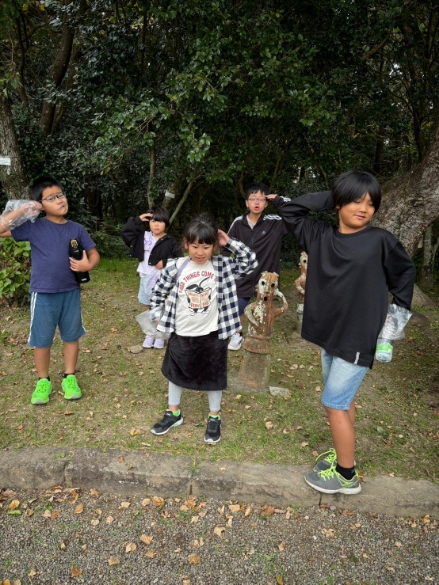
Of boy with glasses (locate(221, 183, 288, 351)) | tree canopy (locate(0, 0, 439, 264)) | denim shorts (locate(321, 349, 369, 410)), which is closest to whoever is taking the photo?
denim shorts (locate(321, 349, 369, 410))

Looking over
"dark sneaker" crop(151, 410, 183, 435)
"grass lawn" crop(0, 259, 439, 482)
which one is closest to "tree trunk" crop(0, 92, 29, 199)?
"grass lawn" crop(0, 259, 439, 482)

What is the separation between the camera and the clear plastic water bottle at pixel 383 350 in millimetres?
2352

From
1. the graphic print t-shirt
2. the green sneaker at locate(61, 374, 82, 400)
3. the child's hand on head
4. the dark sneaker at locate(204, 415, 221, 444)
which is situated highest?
the child's hand on head

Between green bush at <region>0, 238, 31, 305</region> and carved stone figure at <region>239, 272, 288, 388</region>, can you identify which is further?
green bush at <region>0, 238, 31, 305</region>

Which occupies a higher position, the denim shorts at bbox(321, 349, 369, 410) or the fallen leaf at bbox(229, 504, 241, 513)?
the denim shorts at bbox(321, 349, 369, 410)

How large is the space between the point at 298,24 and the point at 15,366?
655 cm

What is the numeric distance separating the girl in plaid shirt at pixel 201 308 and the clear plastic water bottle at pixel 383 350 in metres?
1.03

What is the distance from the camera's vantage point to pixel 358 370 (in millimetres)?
2457

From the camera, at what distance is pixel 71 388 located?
3688mm

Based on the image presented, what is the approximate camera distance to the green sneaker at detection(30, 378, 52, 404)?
3586mm

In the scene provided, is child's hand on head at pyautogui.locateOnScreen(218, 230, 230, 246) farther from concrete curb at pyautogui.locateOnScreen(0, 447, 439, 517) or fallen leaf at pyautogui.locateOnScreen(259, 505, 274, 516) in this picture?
fallen leaf at pyautogui.locateOnScreen(259, 505, 274, 516)

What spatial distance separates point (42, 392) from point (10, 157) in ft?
12.3

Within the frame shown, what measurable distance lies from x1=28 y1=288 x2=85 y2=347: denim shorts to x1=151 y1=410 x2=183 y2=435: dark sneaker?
3.55 ft

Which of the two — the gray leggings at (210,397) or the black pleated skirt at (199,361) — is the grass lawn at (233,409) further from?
the black pleated skirt at (199,361)
